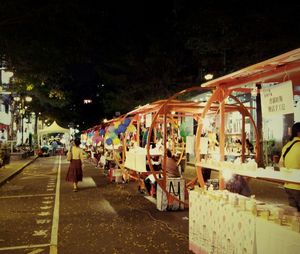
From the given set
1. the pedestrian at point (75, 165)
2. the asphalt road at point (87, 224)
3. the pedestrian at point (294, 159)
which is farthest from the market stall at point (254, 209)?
the pedestrian at point (75, 165)

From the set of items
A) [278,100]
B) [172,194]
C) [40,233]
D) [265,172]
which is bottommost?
[40,233]

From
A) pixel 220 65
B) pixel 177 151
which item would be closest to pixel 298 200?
pixel 177 151

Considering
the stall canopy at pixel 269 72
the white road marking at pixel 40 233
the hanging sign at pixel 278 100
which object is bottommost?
the white road marking at pixel 40 233

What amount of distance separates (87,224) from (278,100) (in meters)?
6.04

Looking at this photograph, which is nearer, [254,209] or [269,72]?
[254,209]

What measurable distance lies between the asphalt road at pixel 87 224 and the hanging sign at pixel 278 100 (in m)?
3.24

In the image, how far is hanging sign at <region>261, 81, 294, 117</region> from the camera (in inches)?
219

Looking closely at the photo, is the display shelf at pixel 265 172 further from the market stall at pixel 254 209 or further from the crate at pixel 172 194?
the crate at pixel 172 194

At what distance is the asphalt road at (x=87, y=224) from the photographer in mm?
7906

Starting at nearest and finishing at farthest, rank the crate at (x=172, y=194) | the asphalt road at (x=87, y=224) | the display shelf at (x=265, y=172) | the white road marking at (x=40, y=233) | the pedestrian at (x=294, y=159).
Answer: the display shelf at (x=265, y=172)
the pedestrian at (x=294, y=159)
the asphalt road at (x=87, y=224)
the white road marking at (x=40, y=233)
the crate at (x=172, y=194)

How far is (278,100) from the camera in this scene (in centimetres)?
577

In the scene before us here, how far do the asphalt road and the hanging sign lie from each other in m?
3.24

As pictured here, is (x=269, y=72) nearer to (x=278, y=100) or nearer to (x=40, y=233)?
(x=278, y=100)

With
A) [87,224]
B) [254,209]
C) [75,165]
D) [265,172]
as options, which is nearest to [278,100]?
[265,172]
